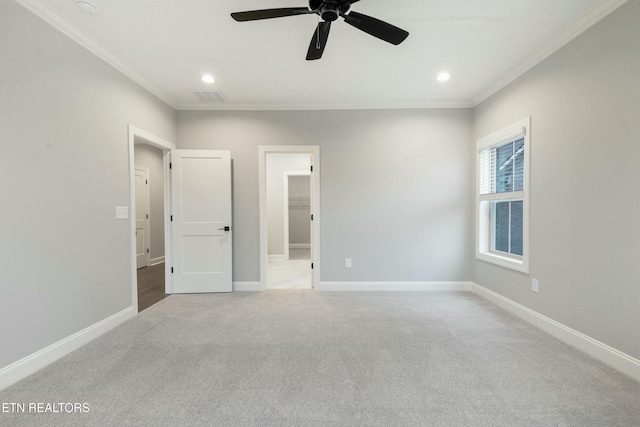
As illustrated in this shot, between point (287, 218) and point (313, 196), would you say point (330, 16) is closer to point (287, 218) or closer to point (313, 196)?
point (313, 196)

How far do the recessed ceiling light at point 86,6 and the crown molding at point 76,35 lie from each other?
24 centimetres

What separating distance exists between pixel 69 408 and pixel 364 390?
1.77 meters

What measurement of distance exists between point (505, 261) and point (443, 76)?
224 centimetres

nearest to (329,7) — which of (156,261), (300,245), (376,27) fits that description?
(376,27)

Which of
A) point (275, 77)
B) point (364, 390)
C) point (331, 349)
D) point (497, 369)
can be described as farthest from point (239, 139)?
point (497, 369)

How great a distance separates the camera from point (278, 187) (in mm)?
6387

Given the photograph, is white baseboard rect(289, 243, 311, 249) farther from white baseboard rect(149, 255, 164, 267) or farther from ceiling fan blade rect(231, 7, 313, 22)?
ceiling fan blade rect(231, 7, 313, 22)

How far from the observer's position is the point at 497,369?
1863 mm

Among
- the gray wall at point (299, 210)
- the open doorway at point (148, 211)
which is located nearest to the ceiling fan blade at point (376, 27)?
the open doorway at point (148, 211)

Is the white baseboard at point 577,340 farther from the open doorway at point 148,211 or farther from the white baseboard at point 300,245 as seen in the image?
the white baseboard at point 300,245

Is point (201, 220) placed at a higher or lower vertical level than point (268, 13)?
lower

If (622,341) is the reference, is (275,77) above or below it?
above

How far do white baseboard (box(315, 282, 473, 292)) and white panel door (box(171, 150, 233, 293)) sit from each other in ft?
4.75

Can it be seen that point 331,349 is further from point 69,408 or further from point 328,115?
point 328,115
